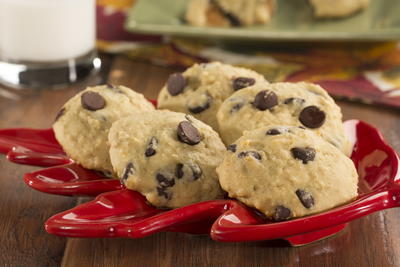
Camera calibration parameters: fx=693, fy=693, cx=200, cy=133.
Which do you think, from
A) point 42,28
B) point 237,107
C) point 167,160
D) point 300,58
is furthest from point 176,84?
point 300,58

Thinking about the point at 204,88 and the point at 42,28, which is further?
the point at 42,28

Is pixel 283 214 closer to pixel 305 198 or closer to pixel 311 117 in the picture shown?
pixel 305 198

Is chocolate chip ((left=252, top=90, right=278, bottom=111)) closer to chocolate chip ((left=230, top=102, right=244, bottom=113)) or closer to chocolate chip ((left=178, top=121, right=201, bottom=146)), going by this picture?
chocolate chip ((left=230, top=102, right=244, bottom=113))

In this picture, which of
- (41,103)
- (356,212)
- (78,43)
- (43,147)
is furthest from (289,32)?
(356,212)

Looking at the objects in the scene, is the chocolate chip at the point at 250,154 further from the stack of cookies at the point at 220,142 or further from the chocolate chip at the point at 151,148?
the chocolate chip at the point at 151,148

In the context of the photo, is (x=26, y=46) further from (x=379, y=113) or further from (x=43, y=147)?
(x=379, y=113)

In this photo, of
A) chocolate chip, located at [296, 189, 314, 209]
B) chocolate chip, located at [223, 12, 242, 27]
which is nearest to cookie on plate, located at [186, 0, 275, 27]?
chocolate chip, located at [223, 12, 242, 27]
